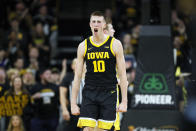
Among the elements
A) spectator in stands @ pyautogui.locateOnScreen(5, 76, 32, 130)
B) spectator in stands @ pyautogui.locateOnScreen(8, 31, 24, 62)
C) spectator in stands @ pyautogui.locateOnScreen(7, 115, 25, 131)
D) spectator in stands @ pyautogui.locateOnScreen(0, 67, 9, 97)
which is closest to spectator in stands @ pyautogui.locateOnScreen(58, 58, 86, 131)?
spectator in stands @ pyautogui.locateOnScreen(7, 115, 25, 131)

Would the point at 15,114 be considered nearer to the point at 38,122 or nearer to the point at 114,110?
the point at 38,122

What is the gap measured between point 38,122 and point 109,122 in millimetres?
4887

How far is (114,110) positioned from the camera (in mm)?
7676

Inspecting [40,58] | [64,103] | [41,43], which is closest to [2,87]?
[64,103]

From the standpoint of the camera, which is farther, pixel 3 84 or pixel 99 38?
pixel 3 84

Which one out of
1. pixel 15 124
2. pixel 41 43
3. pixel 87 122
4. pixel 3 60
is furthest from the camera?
pixel 41 43

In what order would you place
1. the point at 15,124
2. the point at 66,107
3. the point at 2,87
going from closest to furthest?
the point at 66,107, the point at 15,124, the point at 2,87

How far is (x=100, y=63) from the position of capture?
24.8ft

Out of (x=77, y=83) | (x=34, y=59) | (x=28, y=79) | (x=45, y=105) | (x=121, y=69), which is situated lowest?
(x=45, y=105)

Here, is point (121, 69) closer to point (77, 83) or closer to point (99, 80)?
point (99, 80)

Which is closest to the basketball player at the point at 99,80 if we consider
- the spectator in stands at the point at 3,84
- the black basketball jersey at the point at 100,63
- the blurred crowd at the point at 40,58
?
the black basketball jersey at the point at 100,63

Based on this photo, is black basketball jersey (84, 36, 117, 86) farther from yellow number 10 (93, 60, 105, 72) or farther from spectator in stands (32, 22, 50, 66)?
spectator in stands (32, 22, 50, 66)

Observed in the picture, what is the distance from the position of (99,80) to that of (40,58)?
8.67m

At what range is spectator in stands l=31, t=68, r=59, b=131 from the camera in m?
12.3
